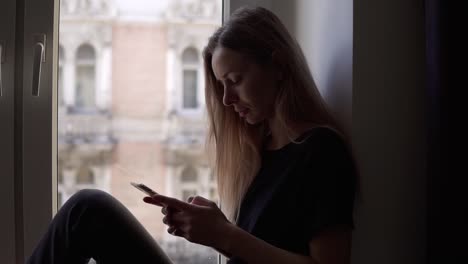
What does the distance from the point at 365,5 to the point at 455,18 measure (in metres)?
0.17

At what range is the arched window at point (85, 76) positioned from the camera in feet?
4.44

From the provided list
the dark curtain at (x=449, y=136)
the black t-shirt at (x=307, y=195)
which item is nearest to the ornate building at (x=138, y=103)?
the black t-shirt at (x=307, y=195)

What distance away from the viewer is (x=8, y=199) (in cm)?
123

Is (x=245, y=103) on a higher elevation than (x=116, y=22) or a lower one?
lower

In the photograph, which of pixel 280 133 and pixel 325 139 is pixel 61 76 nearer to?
pixel 280 133

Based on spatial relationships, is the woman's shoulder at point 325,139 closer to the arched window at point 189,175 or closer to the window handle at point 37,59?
the arched window at point 189,175

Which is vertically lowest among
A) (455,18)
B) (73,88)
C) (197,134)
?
(197,134)

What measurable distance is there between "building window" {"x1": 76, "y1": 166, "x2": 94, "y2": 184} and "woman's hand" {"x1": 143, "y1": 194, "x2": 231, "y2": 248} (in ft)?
1.70

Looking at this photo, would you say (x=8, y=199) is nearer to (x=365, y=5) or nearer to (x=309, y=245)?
(x=309, y=245)

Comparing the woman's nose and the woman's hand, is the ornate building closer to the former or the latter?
the woman's nose

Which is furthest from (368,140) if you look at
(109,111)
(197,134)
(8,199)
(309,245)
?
(8,199)

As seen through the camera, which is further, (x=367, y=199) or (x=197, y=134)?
(x=197, y=134)

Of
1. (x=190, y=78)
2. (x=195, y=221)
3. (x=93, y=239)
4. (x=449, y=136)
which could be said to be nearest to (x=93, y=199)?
(x=93, y=239)

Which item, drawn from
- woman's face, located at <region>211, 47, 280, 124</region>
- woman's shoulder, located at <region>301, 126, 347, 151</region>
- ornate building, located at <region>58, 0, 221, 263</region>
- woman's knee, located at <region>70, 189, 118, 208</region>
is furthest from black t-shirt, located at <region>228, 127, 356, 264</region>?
ornate building, located at <region>58, 0, 221, 263</region>
